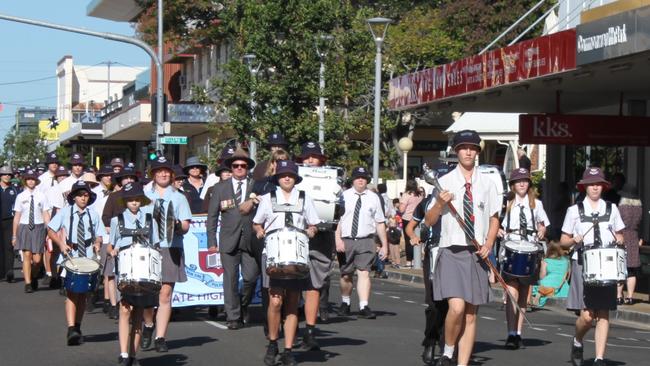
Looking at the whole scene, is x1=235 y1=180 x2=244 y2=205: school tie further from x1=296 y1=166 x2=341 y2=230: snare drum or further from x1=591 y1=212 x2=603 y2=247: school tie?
x1=591 y1=212 x2=603 y2=247: school tie

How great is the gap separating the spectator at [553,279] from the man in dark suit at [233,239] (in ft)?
21.3

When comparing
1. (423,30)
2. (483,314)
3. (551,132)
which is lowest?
(483,314)

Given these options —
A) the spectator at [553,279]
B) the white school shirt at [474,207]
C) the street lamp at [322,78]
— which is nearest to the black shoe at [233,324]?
the white school shirt at [474,207]

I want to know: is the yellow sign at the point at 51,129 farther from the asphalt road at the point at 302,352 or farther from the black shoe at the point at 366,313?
the black shoe at the point at 366,313

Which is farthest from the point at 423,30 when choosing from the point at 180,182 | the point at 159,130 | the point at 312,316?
the point at 312,316

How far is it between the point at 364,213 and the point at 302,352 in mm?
4155

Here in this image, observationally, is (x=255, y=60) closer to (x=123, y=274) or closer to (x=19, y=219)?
(x=19, y=219)

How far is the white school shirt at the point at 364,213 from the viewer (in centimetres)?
→ 1691

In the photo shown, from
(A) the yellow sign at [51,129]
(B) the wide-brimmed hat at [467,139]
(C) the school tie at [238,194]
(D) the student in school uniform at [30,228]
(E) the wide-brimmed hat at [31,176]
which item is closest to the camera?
(B) the wide-brimmed hat at [467,139]

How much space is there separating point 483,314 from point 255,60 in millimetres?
12412

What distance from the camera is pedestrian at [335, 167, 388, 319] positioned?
55.3ft

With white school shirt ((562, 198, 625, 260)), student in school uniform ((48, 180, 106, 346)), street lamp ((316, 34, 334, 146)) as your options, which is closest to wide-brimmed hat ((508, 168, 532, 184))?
white school shirt ((562, 198, 625, 260))

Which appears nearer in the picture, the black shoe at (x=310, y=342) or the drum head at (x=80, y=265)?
the drum head at (x=80, y=265)

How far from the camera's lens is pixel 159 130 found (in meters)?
34.8
